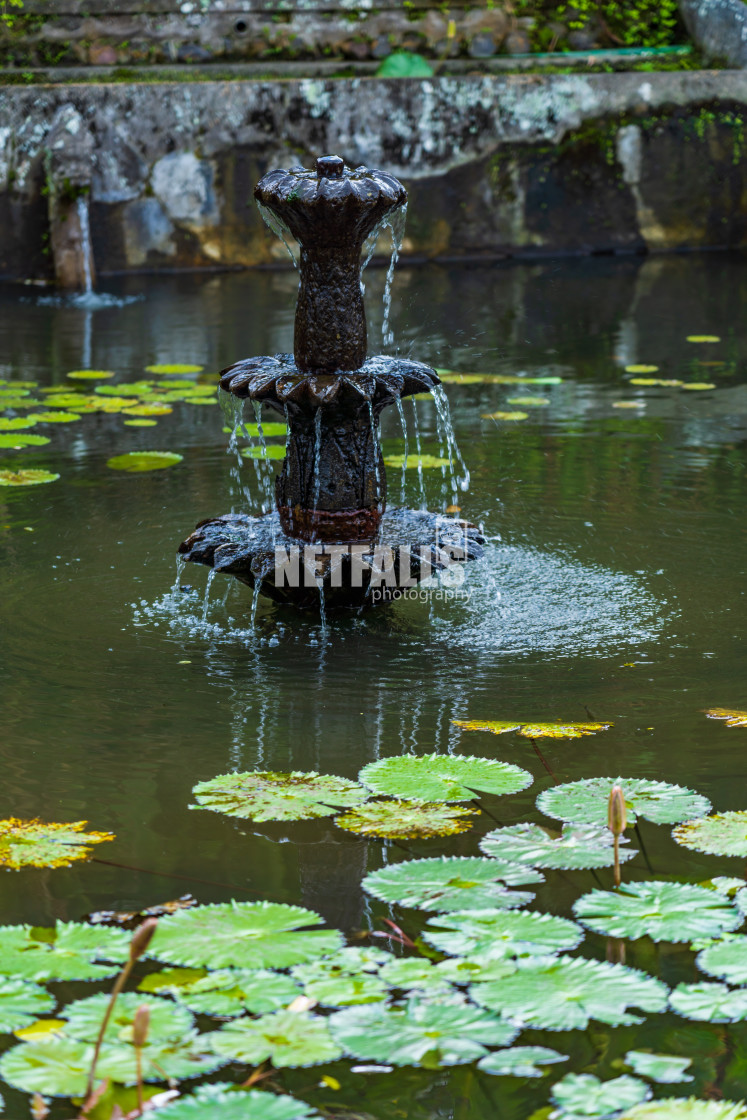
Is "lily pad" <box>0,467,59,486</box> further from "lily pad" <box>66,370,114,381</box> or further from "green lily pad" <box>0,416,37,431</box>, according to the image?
"lily pad" <box>66,370,114,381</box>

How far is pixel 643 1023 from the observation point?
176cm

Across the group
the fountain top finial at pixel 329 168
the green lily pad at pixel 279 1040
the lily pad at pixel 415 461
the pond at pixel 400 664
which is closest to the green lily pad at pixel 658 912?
the pond at pixel 400 664

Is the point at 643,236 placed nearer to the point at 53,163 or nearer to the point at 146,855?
the point at 53,163

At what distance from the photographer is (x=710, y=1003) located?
1765mm

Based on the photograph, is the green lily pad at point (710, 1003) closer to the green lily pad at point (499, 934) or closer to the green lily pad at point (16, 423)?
the green lily pad at point (499, 934)

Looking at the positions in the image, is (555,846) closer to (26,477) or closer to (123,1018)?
(123,1018)

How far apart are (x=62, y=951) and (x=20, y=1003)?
0.14 m

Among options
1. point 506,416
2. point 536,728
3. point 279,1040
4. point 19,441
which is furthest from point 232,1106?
point 506,416

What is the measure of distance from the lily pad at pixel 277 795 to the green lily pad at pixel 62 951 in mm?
445

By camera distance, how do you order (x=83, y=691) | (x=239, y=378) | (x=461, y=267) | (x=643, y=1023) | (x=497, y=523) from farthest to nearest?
(x=461, y=267)
(x=497, y=523)
(x=239, y=378)
(x=83, y=691)
(x=643, y=1023)

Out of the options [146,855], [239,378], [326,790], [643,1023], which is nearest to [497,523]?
[239,378]

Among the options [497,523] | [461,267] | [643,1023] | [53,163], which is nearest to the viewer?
[643,1023]

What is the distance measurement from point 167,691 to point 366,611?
2.20 ft

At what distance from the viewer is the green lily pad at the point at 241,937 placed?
6.04 ft
